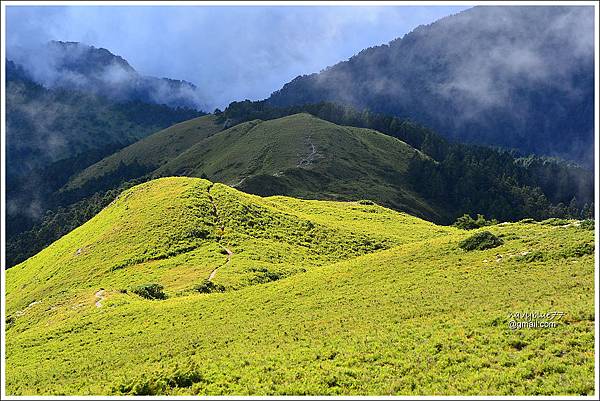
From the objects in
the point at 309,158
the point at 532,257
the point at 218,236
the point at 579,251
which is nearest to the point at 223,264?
the point at 218,236

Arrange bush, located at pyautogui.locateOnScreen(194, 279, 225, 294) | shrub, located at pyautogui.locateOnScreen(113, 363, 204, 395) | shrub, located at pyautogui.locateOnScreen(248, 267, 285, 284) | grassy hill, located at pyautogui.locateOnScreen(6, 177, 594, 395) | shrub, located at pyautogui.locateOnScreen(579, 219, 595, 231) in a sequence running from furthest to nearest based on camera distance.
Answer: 1. shrub, located at pyautogui.locateOnScreen(248, 267, 285, 284)
2. bush, located at pyautogui.locateOnScreen(194, 279, 225, 294)
3. shrub, located at pyautogui.locateOnScreen(579, 219, 595, 231)
4. shrub, located at pyautogui.locateOnScreen(113, 363, 204, 395)
5. grassy hill, located at pyautogui.locateOnScreen(6, 177, 594, 395)

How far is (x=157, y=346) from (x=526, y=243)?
30728 mm

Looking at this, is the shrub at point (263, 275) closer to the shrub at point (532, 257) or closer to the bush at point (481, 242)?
the bush at point (481, 242)

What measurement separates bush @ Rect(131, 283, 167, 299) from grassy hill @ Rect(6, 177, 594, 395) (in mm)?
268

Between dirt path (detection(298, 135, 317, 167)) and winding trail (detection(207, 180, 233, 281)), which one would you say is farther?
dirt path (detection(298, 135, 317, 167))

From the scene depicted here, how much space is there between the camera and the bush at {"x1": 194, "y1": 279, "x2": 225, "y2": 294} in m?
47.4

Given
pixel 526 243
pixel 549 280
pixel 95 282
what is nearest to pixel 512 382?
pixel 549 280

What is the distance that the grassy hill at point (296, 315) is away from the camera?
71.5 feet

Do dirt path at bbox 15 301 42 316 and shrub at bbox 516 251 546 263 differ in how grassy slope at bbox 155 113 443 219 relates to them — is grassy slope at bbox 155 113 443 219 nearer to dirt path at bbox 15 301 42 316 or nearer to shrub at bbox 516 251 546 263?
dirt path at bbox 15 301 42 316

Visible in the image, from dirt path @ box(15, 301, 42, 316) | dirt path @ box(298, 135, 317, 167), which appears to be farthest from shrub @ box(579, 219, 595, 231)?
dirt path @ box(298, 135, 317, 167)

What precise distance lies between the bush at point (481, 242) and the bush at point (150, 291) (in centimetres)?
2871

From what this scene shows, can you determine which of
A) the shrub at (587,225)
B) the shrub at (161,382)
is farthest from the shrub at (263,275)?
the shrub at (587,225)

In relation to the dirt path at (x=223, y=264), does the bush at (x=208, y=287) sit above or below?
below

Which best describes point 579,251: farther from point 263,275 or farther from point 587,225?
point 263,275
